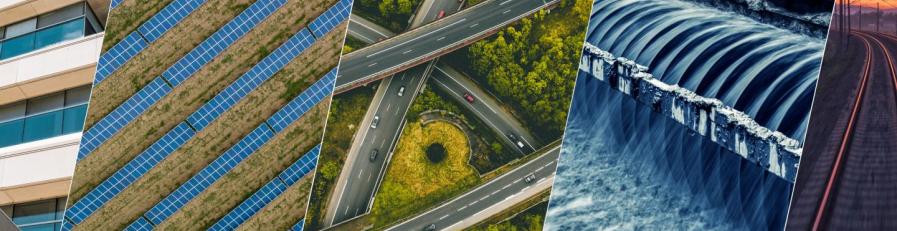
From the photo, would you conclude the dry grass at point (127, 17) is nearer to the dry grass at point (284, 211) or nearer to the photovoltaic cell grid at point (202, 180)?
the photovoltaic cell grid at point (202, 180)

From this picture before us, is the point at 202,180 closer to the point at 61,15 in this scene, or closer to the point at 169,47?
the point at 169,47

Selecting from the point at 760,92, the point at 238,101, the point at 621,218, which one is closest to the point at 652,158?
the point at 621,218

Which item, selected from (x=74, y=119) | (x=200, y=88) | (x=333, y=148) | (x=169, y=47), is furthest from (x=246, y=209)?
(x=74, y=119)

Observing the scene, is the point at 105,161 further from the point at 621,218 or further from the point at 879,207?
the point at 879,207

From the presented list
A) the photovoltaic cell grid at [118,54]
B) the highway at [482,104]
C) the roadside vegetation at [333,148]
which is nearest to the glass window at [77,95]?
the photovoltaic cell grid at [118,54]

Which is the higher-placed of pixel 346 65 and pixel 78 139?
pixel 78 139
